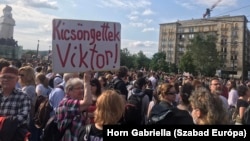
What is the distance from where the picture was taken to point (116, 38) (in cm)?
497

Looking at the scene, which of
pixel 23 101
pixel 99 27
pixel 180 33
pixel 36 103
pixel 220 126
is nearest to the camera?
pixel 220 126

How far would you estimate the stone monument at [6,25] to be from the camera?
86.5 meters

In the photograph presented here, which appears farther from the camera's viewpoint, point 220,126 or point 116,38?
Answer: point 116,38

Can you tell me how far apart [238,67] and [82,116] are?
111826 mm

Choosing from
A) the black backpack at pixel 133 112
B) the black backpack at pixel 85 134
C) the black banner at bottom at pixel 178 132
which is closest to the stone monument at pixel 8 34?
the black backpack at pixel 133 112

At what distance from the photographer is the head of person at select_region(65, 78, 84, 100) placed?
4.30 metres

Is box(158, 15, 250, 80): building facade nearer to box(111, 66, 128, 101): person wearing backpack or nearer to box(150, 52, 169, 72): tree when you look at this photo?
box(150, 52, 169, 72): tree

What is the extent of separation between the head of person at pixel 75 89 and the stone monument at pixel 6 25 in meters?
87.5

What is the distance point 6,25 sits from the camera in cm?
8812

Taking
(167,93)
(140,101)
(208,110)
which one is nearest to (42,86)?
(140,101)

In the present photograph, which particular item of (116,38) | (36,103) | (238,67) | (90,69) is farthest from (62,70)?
(238,67)

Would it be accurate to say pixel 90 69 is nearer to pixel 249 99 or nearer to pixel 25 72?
pixel 25 72

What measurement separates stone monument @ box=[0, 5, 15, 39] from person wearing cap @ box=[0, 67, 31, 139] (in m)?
87.5

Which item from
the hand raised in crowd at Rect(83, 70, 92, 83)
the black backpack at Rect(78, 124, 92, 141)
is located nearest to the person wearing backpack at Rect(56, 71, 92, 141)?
the hand raised in crowd at Rect(83, 70, 92, 83)
